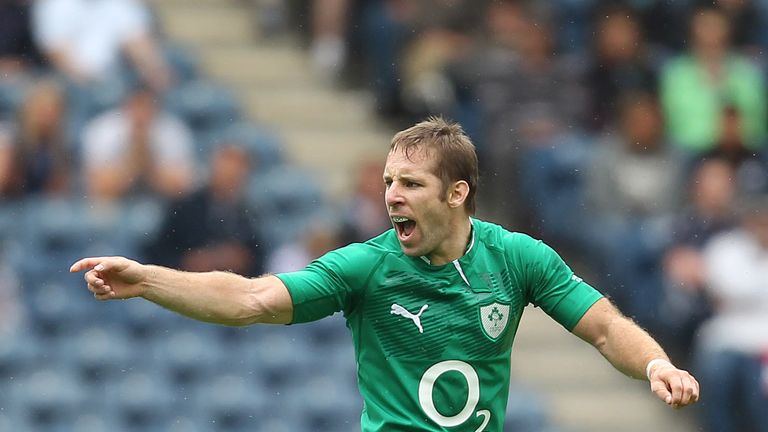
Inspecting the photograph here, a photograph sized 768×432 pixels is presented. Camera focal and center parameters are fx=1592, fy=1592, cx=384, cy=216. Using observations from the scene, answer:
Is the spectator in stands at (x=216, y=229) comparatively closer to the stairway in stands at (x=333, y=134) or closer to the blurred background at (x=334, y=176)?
the blurred background at (x=334, y=176)

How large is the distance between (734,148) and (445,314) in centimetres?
647

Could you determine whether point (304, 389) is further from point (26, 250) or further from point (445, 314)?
point (445, 314)

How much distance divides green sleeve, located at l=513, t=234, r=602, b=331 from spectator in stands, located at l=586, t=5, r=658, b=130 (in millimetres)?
6955

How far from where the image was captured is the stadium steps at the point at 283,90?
12609 millimetres

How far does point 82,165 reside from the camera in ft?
35.1

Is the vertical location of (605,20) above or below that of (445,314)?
above

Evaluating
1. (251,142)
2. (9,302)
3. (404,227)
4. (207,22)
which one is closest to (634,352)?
(404,227)

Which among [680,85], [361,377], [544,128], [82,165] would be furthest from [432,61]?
[361,377]

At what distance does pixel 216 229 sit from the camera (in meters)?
10.2

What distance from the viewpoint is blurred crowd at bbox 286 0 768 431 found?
1048 centimetres

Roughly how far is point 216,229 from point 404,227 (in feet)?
16.4

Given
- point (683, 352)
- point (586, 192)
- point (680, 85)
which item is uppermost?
point (680, 85)

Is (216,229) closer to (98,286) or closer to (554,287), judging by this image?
(554,287)

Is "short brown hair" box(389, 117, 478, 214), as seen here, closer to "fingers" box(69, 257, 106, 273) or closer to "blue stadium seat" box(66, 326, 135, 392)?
"fingers" box(69, 257, 106, 273)
